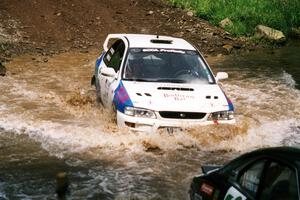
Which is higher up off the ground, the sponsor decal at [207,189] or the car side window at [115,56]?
the sponsor decal at [207,189]

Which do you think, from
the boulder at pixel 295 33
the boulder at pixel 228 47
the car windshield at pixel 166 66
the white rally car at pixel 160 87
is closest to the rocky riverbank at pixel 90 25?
the boulder at pixel 228 47

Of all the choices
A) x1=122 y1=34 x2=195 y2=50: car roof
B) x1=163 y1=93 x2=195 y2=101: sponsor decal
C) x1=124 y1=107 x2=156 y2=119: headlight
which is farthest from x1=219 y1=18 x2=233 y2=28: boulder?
x1=124 y1=107 x2=156 y2=119: headlight

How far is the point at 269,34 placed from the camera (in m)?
22.5

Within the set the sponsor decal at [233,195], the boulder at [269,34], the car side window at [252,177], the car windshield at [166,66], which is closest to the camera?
the car side window at [252,177]

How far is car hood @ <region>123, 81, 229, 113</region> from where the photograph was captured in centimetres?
909

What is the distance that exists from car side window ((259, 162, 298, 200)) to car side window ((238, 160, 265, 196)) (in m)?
0.09

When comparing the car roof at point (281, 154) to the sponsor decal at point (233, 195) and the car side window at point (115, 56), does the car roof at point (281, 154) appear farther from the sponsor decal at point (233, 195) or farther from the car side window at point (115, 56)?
the car side window at point (115, 56)

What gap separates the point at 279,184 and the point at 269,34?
743 inches

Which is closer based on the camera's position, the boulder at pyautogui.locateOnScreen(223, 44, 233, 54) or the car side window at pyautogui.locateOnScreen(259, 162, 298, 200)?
the car side window at pyautogui.locateOnScreen(259, 162, 298, 200)

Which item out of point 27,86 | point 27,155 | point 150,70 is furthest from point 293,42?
point 27,155

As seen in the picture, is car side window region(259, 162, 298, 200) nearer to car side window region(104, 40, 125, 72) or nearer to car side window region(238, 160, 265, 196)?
car side window region(238, 160, 265, 196)

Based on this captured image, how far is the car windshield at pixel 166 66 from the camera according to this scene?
9992 millimetres

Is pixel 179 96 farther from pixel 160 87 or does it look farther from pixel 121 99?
pixel 121 99

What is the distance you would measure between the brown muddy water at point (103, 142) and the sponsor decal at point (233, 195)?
108 inches
